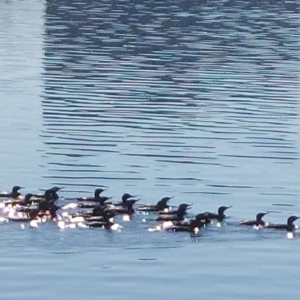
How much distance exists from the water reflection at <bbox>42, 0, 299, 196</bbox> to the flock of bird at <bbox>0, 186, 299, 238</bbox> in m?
3.32

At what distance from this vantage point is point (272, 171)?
1548 inches

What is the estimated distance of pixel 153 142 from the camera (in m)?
43.8

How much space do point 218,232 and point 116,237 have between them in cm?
244

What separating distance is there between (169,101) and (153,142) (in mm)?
9298

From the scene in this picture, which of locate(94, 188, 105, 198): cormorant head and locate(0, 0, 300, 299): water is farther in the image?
locate(94, 188, 105, 198): cormorant head

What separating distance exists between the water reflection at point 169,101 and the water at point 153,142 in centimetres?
8

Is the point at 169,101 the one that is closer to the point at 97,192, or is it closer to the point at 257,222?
the point at 97,192

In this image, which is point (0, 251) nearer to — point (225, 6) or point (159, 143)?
point (159, 143)

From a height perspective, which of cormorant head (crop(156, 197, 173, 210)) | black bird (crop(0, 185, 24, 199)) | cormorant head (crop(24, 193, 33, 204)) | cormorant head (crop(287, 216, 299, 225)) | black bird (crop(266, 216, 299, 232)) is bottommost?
black bird (crop(266, 216, 299, 232))

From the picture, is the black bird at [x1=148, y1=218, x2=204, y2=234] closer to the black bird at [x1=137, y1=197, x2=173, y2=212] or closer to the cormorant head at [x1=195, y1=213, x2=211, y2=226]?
the cormorant head at [x1=195, y1=213, x2=211, y2=226]

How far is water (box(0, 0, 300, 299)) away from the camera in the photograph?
2825 cm

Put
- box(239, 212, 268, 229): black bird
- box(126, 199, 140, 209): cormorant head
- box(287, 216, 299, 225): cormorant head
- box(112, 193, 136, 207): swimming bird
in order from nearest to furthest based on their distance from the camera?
box(239, 212, 268, 229): black bird, box(287, 216, 299, 225): cormorant head, box(126, 199, 140, 209): cormorant head, box(112, 193, 136, 207): swimming bird

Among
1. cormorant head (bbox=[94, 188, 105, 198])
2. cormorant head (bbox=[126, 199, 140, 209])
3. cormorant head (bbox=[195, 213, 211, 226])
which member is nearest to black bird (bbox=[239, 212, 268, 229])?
cormorant head (bbox=[195, 213, 211, 226])

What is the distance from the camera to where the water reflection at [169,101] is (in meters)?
39.6
